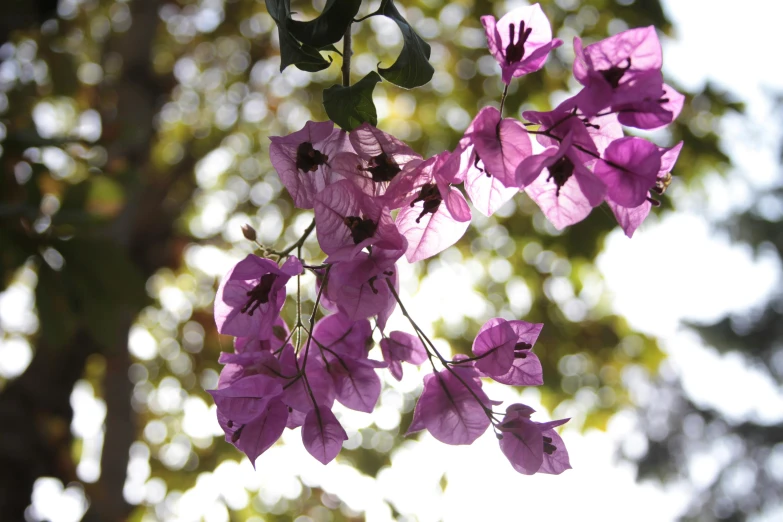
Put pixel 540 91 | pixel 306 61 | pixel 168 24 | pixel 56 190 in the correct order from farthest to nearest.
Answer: pixel 168 24 → pixel 56 190 → pixel 540 91 → pixel 306 61

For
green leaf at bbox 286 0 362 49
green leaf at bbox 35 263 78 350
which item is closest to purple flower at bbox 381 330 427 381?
green leaf at bbox 286 0 362 49

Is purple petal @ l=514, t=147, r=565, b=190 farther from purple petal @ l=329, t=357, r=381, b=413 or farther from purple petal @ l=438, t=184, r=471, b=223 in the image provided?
purple petal @ l=329, t=357, r=381, b=413

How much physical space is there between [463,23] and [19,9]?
63.8 inches

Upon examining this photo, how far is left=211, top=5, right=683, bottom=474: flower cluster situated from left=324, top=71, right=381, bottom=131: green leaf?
1 centimetres

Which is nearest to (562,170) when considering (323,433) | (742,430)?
(323,433)

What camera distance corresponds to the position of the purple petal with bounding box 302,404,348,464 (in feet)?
1.90

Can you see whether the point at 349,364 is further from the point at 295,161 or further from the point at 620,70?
the point at 620,70

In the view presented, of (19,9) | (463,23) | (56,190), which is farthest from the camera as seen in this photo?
(56,190)

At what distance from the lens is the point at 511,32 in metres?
0.54

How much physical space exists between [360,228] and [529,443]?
0.25 meters

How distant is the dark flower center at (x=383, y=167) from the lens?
0.53m

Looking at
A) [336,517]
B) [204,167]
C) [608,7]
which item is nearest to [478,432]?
[608,7]

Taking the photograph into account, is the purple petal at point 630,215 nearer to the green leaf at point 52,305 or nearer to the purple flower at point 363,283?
the purple flower at point 363,283

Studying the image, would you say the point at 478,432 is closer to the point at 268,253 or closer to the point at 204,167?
the point at 268,253
